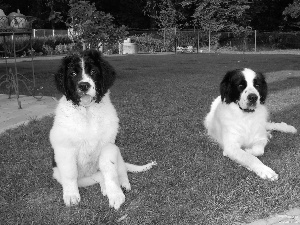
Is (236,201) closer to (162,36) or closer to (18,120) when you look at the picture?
(18,120)

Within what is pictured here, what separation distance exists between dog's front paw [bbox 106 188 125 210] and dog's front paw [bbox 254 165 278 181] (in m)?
1.46

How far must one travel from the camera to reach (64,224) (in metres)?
2.87

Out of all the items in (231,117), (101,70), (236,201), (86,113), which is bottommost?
(236,201)

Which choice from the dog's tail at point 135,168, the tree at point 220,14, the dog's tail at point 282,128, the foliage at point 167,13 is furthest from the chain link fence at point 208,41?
the dog's tail at point 135,168

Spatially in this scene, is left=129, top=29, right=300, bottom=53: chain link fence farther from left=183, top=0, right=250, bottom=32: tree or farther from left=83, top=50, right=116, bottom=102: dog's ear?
left=83, top=50, right=116, bottom=102: dog's ear

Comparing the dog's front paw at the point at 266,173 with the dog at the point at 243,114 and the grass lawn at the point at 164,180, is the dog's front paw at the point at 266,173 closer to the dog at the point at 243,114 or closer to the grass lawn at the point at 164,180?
the grass lawn at the point at 164,180

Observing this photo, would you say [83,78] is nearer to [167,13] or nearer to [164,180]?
[164,180]

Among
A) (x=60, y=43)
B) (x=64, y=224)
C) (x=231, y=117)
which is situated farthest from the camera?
(x=60, y=43)

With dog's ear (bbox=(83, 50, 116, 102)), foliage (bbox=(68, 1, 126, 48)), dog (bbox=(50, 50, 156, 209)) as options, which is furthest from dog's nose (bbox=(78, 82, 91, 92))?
foliage (bbox=(68, 1, 126, 48))

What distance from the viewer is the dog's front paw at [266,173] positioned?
145 inches

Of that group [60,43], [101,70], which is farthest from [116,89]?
[60,43]

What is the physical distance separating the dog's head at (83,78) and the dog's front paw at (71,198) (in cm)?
82

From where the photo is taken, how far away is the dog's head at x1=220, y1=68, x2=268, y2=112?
14.7ft

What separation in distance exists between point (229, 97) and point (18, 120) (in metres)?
3.48
